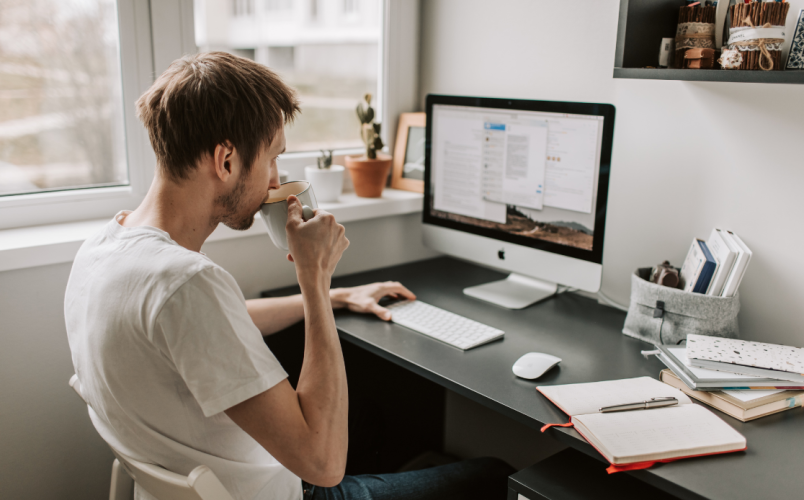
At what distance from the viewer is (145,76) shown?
64.9 inches

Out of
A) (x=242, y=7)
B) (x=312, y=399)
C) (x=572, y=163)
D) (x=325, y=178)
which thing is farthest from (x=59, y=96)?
(x=572, y=163)

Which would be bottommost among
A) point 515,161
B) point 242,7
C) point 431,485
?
point 431,485

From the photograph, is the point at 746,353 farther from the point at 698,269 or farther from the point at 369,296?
the point at 369,296

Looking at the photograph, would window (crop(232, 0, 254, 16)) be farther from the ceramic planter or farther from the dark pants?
the dark pants

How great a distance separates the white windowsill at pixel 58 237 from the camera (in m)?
1.36

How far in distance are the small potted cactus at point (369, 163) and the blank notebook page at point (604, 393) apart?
3.37 ft

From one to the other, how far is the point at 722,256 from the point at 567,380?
434 millimetres

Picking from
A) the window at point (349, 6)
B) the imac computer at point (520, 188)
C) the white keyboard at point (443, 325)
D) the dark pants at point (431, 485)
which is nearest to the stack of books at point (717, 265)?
the imac computer at point (520, 188)

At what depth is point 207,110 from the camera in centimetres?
99

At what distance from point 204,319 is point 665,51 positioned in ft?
3.78

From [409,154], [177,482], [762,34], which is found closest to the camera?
[177,482]

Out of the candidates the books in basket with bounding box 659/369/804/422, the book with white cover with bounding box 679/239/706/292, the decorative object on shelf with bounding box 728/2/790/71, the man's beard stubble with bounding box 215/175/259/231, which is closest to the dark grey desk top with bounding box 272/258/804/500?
the books in basket with bounding box 659/369/804/422

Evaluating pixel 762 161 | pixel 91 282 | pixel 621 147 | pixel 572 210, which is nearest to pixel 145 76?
pixel 91 282

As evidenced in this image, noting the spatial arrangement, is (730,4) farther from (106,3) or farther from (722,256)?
(106,3)
